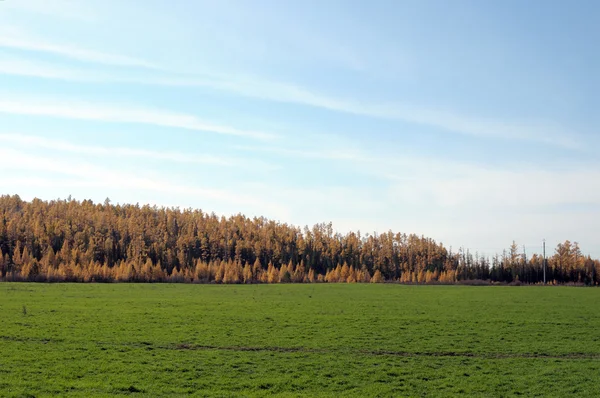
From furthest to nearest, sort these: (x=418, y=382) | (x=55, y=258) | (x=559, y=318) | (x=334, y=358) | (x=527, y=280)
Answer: (x=527, y=280)
(x=55, y=258)
(x=559, y=318)
(x=334, y=358)
(x=418, y=382)

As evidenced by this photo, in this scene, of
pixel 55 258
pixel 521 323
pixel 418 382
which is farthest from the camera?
pixel 55 258

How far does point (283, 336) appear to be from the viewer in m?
36.1

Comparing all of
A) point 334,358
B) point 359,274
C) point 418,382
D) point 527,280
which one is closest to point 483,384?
point 418,382

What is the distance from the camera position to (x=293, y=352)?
101ft

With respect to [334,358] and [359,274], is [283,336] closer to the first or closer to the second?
[334,358]

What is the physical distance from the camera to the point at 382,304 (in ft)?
200

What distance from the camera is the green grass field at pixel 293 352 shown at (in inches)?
922

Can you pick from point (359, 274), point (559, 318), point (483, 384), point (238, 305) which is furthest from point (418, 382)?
point (359, 274)

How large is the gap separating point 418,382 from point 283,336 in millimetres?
12901

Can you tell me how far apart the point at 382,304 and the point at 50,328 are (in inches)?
1295

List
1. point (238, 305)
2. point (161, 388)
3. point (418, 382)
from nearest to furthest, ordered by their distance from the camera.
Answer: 1. point (161, 388)
2. point (418, 382)
3. point (238, 305)

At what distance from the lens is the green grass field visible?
922 inches

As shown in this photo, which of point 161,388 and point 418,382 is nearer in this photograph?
point 161,388

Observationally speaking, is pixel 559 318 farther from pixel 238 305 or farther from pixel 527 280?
pixel 527 280
